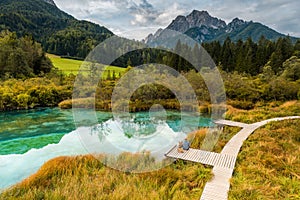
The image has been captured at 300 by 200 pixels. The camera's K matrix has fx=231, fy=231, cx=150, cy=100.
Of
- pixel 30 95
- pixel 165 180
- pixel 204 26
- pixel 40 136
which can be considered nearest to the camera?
pixel 165 180

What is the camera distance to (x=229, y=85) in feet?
71.5

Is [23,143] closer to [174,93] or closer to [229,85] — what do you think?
[174,93]

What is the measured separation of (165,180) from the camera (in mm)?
6219

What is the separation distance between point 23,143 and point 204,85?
1525cm

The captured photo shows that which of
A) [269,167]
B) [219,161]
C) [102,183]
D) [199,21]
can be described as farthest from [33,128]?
[199,21]

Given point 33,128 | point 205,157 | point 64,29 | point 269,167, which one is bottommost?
point 33,128

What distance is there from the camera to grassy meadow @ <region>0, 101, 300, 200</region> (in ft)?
17.6

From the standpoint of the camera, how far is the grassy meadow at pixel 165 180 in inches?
211

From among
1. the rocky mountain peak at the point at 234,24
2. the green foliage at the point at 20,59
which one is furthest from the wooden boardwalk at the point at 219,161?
the rocky mountain peak at the point at 234,24

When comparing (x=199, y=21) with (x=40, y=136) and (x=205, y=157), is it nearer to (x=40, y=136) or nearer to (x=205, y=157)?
(x=40, y=136)

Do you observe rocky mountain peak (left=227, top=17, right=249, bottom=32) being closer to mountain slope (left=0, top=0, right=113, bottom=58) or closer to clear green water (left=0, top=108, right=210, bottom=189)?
mountain slope (left=0, top=0, right=113, bottom=58)

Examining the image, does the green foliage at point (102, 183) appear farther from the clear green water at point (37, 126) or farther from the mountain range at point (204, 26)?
the mountain range at point (204, 26)

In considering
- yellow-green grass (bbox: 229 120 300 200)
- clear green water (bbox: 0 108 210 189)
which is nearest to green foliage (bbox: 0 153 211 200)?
yellow-green grass (bbox: 229 120 300 200)

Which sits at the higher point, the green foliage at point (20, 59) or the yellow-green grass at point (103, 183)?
the green foliage at point (20, 59)
